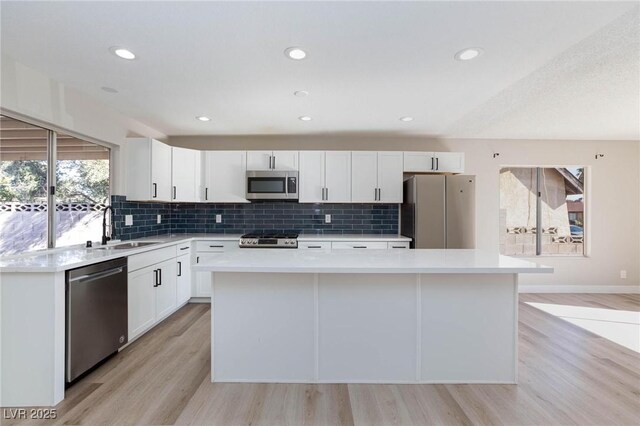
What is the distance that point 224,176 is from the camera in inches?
165

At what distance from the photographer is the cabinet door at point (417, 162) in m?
4.17

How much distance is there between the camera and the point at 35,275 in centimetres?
187

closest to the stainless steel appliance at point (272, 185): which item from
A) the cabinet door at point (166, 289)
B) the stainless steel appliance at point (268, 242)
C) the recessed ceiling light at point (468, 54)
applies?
the stainless steel appliance at point (268, 242)

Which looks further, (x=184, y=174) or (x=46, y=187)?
(x=184, y=174)

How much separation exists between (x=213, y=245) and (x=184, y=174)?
1040 mm

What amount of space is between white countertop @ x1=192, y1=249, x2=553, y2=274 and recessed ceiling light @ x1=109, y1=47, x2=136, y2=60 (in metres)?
1.57

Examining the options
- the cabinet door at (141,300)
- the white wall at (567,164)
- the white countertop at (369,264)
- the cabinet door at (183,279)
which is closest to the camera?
the white countertop at (369,264)

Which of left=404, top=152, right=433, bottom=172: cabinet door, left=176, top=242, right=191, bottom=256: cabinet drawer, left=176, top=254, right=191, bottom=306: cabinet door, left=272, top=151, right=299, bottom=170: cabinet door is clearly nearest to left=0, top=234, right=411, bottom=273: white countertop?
left=176, top=242, right=191, bottom=256: cabinet drawer

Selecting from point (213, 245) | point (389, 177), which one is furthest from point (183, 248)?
point (389, 177)

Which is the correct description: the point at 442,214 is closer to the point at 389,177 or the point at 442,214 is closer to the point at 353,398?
the point at 389,177

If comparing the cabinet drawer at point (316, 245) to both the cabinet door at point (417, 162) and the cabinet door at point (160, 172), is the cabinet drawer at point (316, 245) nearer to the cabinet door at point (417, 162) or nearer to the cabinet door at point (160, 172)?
the cabinet door at point (417, 162)

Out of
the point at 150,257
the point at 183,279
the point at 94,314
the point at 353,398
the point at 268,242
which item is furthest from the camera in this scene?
the point at 268,242

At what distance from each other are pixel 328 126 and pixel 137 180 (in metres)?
2.45

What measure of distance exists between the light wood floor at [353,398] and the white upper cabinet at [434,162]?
2.46m
